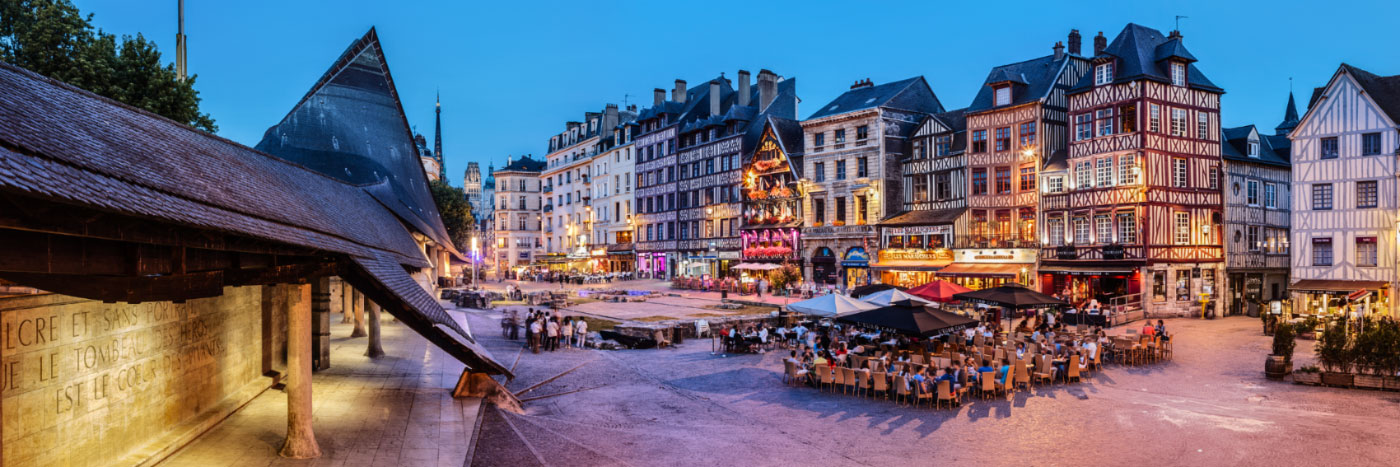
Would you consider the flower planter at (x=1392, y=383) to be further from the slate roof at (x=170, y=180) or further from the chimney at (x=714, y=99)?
the chimney at (x=714, y=99)

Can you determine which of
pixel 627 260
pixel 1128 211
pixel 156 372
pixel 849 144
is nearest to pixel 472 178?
pixel 627 260

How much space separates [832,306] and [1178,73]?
20767mm

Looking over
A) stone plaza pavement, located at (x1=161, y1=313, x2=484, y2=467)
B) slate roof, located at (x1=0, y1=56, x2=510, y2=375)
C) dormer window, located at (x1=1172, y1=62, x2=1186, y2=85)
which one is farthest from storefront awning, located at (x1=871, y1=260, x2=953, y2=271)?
slate roof, located at (x1=0, y1=56, x2=510, y2=375)

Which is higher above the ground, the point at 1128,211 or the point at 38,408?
the point at 1128,211

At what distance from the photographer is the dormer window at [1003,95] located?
116 ft

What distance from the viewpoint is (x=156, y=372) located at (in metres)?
9.38

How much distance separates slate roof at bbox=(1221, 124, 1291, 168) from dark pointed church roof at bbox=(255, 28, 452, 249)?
31.4 m

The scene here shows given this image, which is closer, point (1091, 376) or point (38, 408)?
point (38, 408)

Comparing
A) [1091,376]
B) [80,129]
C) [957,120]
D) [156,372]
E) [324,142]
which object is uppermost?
[957,120]

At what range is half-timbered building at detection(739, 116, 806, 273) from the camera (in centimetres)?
4734

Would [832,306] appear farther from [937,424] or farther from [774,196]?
[774,196]

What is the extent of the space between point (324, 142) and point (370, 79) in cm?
613

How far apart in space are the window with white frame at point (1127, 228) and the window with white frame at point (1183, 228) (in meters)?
1.75

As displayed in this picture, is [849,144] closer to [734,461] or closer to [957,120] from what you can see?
[957,120]
